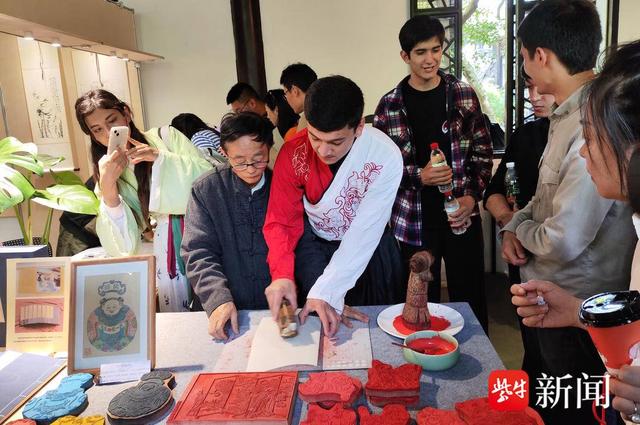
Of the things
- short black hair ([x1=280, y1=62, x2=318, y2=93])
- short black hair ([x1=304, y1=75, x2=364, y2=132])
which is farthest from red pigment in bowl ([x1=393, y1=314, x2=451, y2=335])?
short black hair ([x1=280, y1=62, x2=318, y2=93])

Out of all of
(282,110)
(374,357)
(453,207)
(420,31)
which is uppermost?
(420,31)

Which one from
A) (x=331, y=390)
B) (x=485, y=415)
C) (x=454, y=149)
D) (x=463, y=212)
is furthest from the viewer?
(x=454, y=149)

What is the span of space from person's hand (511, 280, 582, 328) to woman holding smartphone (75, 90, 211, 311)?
44.8 inches

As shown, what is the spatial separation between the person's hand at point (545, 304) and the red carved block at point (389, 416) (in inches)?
14.2

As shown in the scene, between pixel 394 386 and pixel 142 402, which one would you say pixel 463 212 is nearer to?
pixel 394 386

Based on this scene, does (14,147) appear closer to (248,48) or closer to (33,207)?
(33,207)

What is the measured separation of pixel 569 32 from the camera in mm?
1282

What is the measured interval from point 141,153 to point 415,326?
111 cm

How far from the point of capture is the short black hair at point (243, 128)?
146 cm

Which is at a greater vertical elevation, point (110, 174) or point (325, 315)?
point (110, 174)

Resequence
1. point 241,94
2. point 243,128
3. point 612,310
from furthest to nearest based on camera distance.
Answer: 1. point 241,94
2. point 243,128
3. point 612,310

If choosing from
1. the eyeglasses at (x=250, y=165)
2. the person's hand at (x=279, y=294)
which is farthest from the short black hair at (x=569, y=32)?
the person's hand at (x=279, y=294)

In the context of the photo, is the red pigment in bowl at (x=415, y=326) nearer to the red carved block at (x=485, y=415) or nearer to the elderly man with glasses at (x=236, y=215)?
the red carved block at (x=485, y=415)

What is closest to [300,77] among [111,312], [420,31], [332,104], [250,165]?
[420,31]
